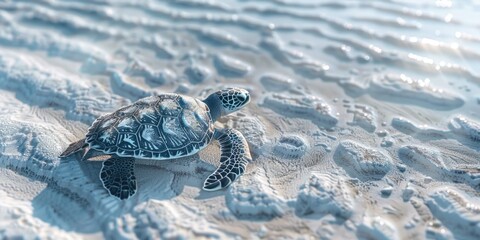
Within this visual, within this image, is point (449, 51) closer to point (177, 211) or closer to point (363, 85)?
point (363, 85)

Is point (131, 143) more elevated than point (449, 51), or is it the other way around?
point (449, 51)

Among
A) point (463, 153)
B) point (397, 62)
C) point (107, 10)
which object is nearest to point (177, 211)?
point (463, 153)

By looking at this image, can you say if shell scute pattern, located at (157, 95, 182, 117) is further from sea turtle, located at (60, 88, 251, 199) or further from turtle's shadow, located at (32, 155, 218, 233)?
turtle's shadow, located at (32, 155, 218, 233)

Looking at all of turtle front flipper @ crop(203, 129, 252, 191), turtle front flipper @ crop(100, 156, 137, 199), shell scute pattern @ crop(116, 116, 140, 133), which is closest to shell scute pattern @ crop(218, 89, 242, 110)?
turtle front flipper @ crop(203, 129, 252, 191)

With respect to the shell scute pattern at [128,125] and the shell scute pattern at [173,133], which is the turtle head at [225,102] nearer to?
the shell scute pattern at [173,133]

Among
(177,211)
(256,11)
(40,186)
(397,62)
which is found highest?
(397,62)

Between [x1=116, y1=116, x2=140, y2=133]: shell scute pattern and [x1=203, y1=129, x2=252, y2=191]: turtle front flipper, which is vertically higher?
[x1=203, y1=129, x2=252, y2=191]: turtle front flipper
